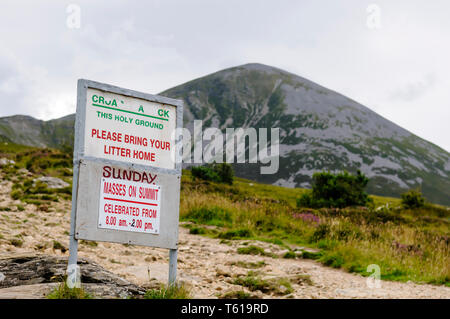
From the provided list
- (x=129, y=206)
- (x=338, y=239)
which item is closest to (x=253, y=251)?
(x=338, y=239)

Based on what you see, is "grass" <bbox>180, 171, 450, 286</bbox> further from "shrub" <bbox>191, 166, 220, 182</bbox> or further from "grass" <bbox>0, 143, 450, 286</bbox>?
"shrub" <bbox>191, 166, 220, 182</bbox>

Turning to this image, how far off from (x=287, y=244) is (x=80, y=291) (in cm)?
1028

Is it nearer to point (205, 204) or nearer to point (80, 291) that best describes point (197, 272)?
point (80, 291)

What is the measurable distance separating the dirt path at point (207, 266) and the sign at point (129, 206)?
1.57 metres

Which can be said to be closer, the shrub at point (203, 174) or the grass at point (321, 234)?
the grass at point (321, 234)

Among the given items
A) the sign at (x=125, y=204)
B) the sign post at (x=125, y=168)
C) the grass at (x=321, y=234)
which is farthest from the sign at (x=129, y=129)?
the grass at (x=321, y=234)

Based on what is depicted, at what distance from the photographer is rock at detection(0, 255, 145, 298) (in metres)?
5.90

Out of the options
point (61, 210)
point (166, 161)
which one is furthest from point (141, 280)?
point (61, 210)

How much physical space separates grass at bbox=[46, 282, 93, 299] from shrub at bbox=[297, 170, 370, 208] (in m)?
30.9

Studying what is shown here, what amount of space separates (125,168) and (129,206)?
0.51m

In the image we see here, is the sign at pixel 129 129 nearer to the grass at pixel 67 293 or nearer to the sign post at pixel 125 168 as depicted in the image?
the sign post at pixel 125 168

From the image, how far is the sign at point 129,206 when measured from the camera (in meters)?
6.24

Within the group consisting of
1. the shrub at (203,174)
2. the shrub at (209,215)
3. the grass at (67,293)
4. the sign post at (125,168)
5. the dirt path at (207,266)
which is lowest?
the dirt path at (207,266)

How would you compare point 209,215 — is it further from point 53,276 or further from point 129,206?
point 53,276
